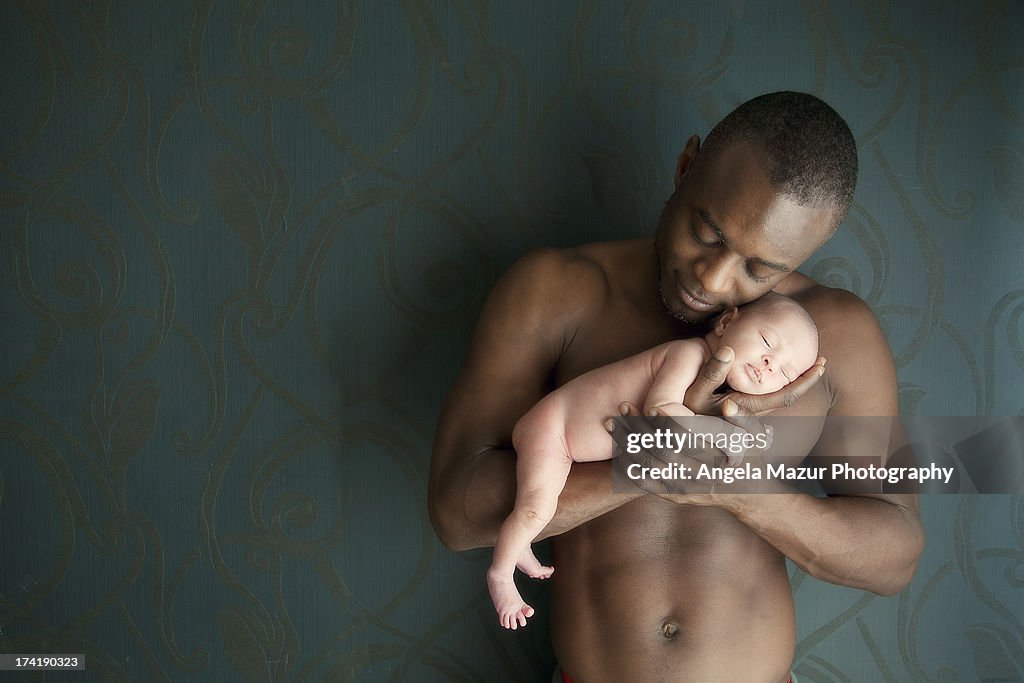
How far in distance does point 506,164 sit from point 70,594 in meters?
1.36

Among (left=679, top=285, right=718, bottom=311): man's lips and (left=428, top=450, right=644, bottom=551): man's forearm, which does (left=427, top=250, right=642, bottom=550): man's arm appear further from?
(left=679, top=285, right=718, bottom=311): man's lips

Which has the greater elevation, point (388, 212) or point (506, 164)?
point (506, 164)

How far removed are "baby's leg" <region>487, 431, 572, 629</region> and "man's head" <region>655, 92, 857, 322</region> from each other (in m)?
0.32

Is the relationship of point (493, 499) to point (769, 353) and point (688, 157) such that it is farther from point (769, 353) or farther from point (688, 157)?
point (688, 157)

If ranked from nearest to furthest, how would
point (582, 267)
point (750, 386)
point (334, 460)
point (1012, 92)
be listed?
point (750, 386), point (582, 267), point (1012, 92), point (334, 460)

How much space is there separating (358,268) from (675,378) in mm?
805

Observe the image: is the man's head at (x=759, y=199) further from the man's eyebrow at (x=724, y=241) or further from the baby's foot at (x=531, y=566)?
the baby's foot at (x=531, y=566)

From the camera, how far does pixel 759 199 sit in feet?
3.53

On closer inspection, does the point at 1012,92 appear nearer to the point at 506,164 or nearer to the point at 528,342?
the point at 506,164

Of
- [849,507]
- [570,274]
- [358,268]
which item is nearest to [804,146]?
[570,274]

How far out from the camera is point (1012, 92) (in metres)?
1.52

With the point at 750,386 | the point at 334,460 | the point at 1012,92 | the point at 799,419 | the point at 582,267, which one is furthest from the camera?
the point at 334,460

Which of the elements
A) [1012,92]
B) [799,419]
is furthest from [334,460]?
[1012,92]

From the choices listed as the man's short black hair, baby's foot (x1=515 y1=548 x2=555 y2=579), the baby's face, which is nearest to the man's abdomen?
baby's foot (x1=515 y1=548 x2=555 y2=579)
